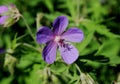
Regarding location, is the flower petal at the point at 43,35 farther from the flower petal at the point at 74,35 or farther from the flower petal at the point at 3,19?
the flower petal at the point at 3,19

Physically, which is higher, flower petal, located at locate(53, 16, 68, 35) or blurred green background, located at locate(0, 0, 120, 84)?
flower petal, located at locate(53, 16, 68, 35)

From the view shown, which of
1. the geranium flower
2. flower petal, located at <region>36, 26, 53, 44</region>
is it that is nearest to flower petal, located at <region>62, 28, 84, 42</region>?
flower petal, located at <region>36, 26, 53, 44</region>

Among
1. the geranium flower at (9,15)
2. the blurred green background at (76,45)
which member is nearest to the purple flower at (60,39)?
the blurred green background at (76,45)

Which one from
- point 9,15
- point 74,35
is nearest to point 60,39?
point 74,35

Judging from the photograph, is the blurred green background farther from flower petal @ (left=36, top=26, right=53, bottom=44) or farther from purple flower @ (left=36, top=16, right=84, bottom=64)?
flower petal @ (left=36, top=26, right=53, bottom=44)

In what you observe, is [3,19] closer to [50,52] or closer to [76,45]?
[50,52]

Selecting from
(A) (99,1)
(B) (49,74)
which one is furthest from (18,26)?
(B) (49,74)
